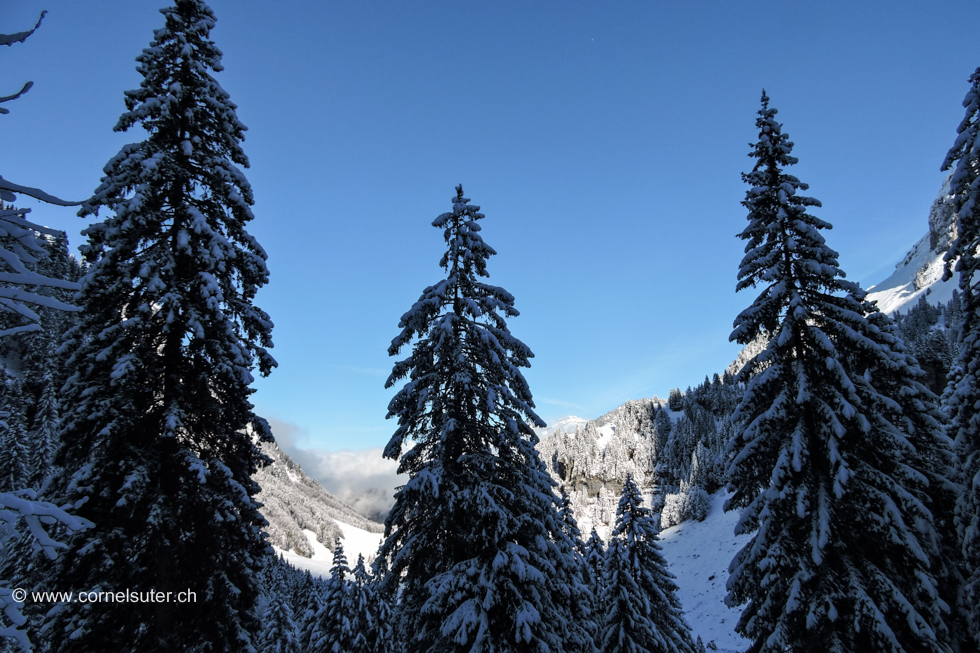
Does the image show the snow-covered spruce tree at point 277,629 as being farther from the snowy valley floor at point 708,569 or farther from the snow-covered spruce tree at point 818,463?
the snow-covered spruce tree at point 818,463

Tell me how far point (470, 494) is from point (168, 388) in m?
7.24

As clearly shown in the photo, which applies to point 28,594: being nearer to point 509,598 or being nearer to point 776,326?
point 509,598

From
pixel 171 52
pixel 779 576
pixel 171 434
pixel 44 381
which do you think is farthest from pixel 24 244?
pixel 44 381

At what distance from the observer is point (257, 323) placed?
36.7 ft

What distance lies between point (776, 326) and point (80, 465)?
52.0 ft

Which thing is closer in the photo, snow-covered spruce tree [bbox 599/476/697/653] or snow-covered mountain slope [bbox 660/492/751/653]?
snow-covered spruce tree [bbox 599/476/697/653]

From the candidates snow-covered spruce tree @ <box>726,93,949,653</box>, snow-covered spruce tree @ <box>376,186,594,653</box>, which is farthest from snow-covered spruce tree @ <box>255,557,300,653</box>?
snow-covered spruce tree @ <box>726,93,949,653</box>

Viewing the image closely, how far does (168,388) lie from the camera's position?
9.71 metres

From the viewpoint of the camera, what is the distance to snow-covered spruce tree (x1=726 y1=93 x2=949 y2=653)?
9.92m

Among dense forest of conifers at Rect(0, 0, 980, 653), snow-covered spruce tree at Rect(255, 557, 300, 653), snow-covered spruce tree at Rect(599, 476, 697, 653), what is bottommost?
snow-covered spruce tree at Rect(255, 557, 300, 653)

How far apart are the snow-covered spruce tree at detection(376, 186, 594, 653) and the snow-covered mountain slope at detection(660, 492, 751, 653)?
27.4 metres

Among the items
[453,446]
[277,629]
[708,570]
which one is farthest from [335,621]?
[708,570]

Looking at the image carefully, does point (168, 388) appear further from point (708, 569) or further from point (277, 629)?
point (708, 569)

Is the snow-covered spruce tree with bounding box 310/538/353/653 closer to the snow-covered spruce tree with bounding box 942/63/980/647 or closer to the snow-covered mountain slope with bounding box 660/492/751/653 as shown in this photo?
the snow-covered mountain slope with bounding box 660/492/751/653
